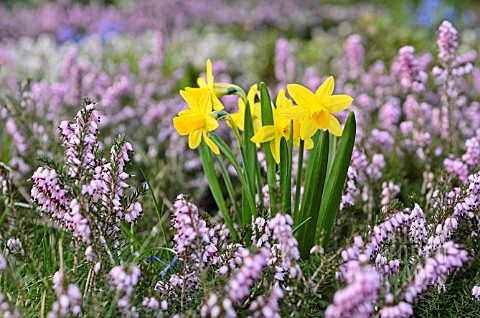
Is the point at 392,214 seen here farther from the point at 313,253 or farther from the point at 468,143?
the point at 468,143

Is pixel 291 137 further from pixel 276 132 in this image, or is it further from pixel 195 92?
pixel 195 92

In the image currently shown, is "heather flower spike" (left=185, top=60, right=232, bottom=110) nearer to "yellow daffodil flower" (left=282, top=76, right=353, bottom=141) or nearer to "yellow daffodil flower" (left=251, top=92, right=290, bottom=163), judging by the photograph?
"yellow daffodil flower" (left=251, top=92, right=290, bottom=163)

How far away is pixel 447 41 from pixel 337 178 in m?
1.11

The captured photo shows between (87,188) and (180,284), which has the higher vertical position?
(87,188)

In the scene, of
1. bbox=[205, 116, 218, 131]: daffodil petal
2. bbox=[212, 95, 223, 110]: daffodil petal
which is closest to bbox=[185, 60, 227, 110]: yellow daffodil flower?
bbox=[212, 95, 223, 110]: daffodil petal

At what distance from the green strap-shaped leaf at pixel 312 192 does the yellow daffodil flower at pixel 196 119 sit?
343mm

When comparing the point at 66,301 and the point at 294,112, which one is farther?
the point at 294,112

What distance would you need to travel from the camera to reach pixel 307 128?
6.40 feet

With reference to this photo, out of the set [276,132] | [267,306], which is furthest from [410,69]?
[267,306]

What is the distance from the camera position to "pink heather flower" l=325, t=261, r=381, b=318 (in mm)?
1287

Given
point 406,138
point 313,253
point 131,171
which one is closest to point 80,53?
point 131,171

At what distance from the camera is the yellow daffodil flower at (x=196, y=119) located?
201cm

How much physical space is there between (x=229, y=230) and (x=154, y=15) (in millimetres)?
8539

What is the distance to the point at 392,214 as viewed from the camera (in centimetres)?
174
